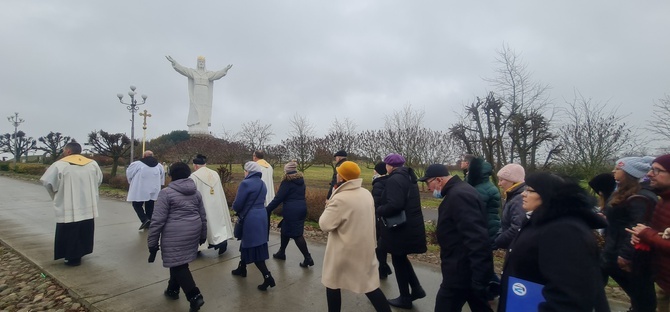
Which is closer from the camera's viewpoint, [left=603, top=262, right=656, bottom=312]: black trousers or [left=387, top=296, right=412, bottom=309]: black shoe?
[left=603, top=262, right=656, bottom=312]: black trousers

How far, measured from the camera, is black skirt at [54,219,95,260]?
5.08 metres

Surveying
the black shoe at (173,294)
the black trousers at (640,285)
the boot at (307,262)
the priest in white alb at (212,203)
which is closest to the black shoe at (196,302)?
the black shoe at (173,294)

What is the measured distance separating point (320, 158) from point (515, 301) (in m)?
21.6

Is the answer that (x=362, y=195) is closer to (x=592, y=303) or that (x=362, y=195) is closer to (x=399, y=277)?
(x=399, y=277)

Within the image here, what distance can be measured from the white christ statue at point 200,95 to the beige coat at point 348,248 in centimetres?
3994

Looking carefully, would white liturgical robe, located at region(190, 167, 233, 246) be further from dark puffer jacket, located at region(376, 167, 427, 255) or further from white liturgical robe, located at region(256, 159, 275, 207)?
dark puffer jacket, located at region(376, 167, 427, 255)

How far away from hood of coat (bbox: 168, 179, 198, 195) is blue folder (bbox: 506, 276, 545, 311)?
10.8ft

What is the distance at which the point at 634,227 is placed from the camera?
2914mm

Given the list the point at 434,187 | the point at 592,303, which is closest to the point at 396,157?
the point at 434,187

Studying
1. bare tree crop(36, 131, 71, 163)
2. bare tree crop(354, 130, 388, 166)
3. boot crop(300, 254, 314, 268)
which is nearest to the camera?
boot crop(300, 254, 314, 268)

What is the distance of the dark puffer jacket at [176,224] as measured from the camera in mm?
3654

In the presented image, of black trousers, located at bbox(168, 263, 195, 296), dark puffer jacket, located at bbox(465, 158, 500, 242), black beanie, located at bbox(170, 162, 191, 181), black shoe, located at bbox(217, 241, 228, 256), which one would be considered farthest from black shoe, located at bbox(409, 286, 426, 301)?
black shoe, located at bbox(217, 241, 228, 256)

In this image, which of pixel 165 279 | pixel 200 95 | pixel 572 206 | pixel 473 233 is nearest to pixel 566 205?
pixel 572 206

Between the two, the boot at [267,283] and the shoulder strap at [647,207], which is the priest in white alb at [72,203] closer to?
the boot at [267,283]
